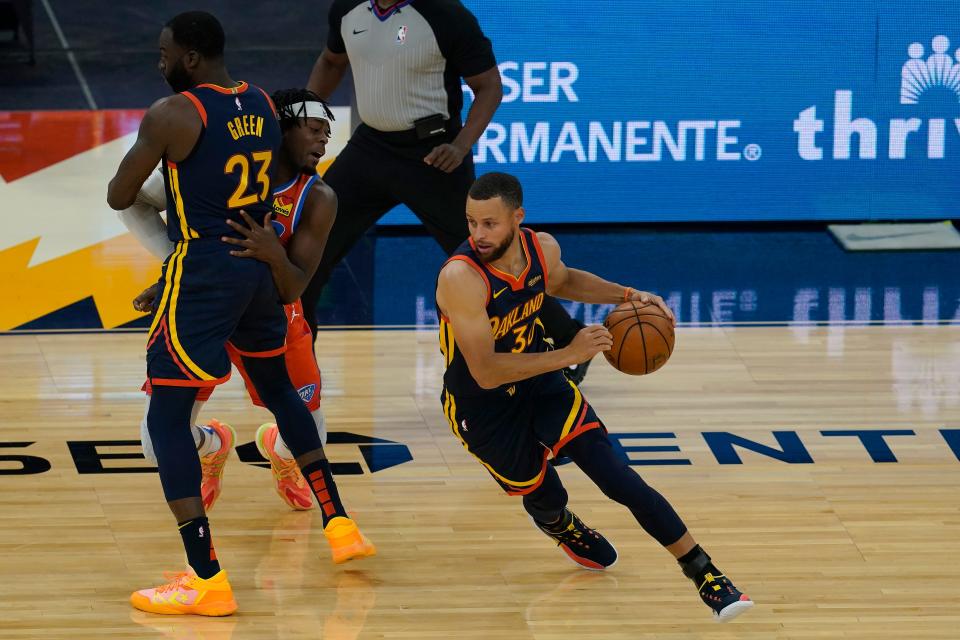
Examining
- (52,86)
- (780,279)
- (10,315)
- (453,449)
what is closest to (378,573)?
(453,449)

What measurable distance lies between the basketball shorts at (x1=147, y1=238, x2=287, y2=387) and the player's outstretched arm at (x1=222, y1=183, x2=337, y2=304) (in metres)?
0.05

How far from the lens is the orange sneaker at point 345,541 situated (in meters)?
4.50

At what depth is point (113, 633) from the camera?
412 cm

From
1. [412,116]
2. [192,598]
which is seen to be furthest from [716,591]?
[412,116]

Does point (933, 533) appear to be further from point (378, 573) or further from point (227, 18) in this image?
point (227, 18)

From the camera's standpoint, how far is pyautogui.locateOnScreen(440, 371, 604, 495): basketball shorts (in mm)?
4277

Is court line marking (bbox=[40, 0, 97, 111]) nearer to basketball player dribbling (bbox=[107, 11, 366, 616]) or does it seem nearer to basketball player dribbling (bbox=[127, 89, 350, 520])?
basketball player dribbling (bbox=[127, 89, 350, 520])

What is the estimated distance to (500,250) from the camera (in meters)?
4.15

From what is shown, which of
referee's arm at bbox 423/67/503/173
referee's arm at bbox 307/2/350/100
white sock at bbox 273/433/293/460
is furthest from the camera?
referee's arm at bbox 307/2/350/100

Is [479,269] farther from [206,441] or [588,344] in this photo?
[206,441]

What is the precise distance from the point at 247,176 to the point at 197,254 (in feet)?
0.88

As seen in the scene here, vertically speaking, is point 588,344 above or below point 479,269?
below

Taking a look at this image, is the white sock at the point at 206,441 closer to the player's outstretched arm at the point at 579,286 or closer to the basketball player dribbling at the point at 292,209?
the basketball player dribbling at the point at 292,209

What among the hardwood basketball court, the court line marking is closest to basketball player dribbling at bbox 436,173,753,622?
the hardwood basketball court
